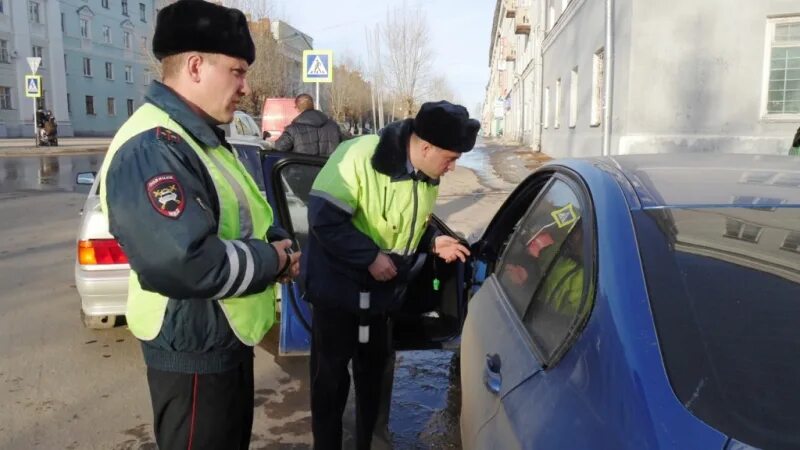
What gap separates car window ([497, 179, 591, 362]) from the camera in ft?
5.43

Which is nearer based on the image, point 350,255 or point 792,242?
point 792,242

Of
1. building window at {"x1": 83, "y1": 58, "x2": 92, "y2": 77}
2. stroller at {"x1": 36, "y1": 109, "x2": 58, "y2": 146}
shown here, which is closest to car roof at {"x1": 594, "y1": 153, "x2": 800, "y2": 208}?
stroller at {"x1": 36, "y1": 109, "x2": 58, "y2": 146}

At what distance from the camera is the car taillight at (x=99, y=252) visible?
13.7 feet

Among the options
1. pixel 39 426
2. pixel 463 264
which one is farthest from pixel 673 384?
pixel 39 426

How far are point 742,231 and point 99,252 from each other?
3805 mm

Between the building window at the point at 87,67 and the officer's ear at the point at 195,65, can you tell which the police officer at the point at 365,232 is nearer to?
the officer's ear at the point at 195,65

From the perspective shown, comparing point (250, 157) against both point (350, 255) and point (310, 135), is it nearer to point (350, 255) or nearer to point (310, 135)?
point (310, 135)

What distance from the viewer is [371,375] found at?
2.82m

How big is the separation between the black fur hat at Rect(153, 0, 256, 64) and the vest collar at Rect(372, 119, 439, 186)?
87 centimetres

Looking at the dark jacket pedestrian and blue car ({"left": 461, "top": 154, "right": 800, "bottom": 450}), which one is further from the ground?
the dark jacket pedestrian

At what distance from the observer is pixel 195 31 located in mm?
1684

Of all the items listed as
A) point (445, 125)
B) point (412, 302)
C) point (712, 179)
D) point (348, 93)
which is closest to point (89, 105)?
point (348, 93)

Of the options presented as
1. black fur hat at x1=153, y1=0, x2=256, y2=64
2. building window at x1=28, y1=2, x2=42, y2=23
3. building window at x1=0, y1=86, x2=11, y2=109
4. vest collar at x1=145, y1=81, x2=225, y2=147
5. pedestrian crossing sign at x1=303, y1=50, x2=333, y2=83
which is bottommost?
vest collar at x1=145, y1=81, x2=225, y2=147

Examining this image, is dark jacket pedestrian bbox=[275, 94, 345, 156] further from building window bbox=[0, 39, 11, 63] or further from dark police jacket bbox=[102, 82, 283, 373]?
building window bbox=[0, 39, 11, 63]
